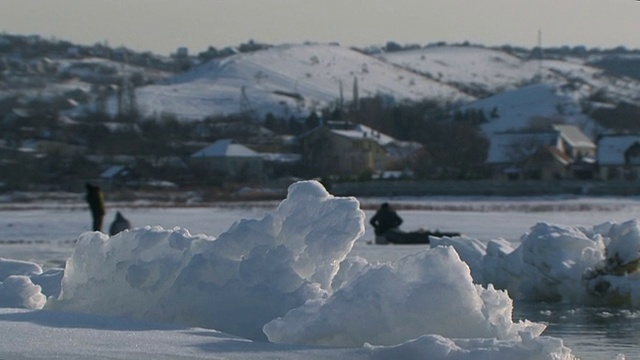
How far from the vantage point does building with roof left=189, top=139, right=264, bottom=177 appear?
91.2 m

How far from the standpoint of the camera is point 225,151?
9744cm

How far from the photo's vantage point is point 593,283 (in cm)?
1497

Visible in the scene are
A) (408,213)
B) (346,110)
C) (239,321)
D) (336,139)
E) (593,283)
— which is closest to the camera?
(239,321)

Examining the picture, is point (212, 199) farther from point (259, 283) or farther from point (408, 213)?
point (259, 283)

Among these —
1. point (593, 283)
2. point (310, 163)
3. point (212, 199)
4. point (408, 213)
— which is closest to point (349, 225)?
point (593, 283)

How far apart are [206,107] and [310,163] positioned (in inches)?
2875

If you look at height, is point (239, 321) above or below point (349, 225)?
below

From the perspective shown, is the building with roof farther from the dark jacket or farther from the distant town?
the dark jacket

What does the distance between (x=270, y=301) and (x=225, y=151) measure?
87.1 metres

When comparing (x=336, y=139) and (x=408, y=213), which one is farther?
(x=336, y=139)

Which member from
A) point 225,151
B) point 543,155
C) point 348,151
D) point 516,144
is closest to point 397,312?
point 543,155

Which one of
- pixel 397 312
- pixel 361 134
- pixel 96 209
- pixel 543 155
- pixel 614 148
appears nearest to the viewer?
pixel 397 312

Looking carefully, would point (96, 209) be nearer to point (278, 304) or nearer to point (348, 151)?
point (278, 304)

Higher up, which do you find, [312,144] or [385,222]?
[385,222]
